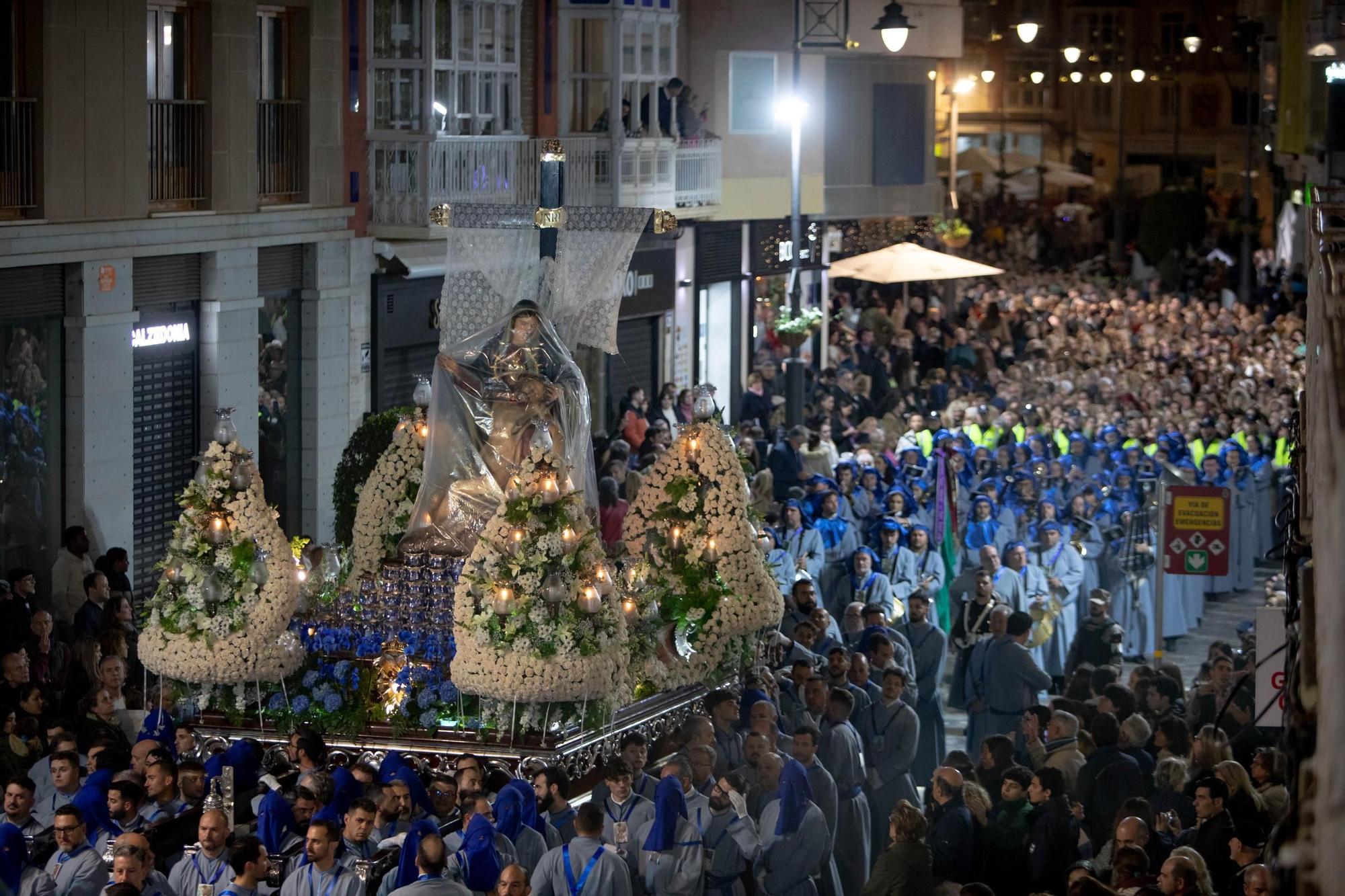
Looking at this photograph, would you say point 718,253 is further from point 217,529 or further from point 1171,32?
point 1171,32

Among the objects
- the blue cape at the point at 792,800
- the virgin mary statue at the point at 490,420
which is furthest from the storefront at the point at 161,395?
the blue cape at the point at 792,800

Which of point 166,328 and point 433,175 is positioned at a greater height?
point 433,175

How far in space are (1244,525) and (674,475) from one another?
10.4 metres

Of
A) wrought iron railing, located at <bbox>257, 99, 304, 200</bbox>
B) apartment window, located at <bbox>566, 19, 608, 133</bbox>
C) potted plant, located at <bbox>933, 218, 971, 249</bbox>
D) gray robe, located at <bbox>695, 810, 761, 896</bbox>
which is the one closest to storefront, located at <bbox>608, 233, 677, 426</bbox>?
apartment window, located at <bbox>566, 19, 608, 133</bbox>

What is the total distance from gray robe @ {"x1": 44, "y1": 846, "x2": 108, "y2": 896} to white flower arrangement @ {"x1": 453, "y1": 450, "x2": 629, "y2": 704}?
254 cm

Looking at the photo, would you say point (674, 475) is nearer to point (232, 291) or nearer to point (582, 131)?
point (232, 291)

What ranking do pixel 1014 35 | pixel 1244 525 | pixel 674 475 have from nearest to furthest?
pixel 674 475 < pixel 1244 525 < pixel 1014 35

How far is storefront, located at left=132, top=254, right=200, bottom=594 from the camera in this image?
19578mm

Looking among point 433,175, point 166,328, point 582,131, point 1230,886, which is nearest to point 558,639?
point 1230,886

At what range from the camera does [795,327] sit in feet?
88.9

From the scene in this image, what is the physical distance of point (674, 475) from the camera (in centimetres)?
1441

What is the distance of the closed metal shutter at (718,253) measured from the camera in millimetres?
31719

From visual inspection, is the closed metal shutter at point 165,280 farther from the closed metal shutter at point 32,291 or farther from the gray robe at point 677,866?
the gray robe at point 677,866

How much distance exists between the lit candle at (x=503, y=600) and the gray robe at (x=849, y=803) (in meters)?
2.07
